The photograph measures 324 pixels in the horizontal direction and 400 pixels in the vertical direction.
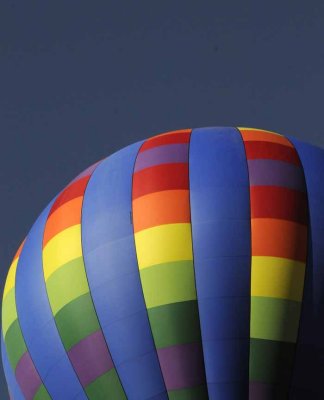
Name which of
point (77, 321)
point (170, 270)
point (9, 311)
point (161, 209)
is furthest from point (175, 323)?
point (9, 311)

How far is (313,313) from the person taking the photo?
90.4ft

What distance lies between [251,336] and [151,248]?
1741 mm

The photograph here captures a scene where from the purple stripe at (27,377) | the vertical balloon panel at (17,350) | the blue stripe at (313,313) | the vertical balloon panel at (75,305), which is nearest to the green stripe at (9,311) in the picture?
the vertical balloon panel at (17,350)

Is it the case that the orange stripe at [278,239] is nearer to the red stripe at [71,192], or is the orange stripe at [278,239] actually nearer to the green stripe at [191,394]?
the green stripe at [191,394]

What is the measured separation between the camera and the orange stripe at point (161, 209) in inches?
1107

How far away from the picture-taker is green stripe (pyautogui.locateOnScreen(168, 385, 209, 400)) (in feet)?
89.3

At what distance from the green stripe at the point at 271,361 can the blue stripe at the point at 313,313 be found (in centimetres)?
10

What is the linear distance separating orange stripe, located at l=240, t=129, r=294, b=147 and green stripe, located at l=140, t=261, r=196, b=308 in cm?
249

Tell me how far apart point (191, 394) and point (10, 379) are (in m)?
3.18

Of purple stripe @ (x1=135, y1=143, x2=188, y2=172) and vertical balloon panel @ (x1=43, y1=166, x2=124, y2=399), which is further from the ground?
purple stripe @ (x1=135, y1=143, x2=188, y2=172)

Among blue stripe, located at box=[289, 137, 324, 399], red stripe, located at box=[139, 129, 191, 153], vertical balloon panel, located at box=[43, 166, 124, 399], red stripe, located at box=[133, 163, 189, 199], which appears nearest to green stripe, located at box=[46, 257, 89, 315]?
vertical balloon panel, located at box=[43, 166, 124, 399]

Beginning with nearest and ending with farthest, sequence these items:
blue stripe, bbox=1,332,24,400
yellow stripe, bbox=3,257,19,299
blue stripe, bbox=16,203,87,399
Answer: blue stripe, bbox=16,203,87,399, blue stripe, bbox=1,332,24,400, yellow stripe, bbox=3,257,19,299

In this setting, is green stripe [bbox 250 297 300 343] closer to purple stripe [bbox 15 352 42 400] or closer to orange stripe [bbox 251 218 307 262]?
orange stripe [bbox 251 218 307 262]

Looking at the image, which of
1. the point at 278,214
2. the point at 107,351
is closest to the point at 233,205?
the point at 278,214
